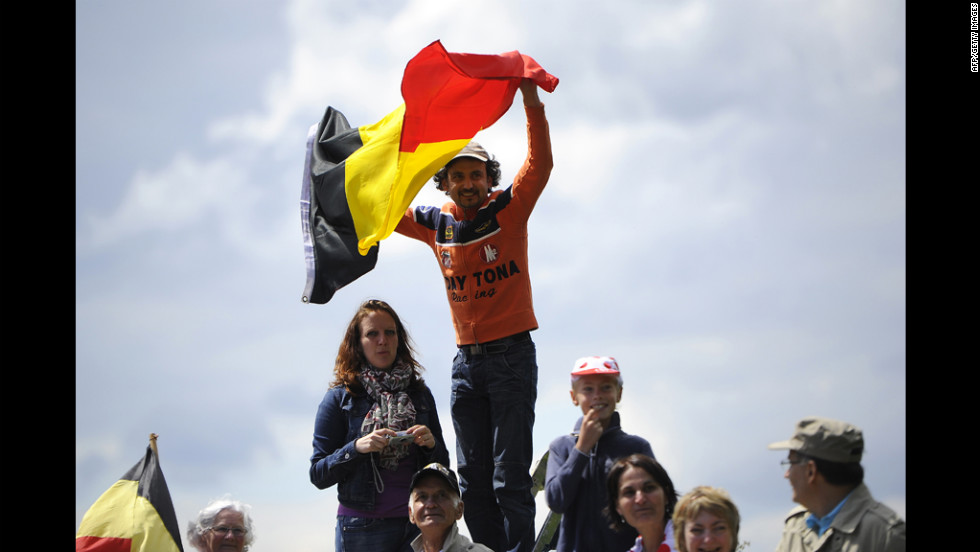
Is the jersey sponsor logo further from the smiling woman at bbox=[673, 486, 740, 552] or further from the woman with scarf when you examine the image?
the smiling woman at bbox=[673, 486, 740, 552]

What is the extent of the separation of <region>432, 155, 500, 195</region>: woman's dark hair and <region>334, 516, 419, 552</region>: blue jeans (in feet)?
7.05

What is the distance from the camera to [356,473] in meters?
6.55

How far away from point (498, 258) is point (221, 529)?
2.49 m

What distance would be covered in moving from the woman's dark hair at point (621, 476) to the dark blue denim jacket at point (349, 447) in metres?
1.34

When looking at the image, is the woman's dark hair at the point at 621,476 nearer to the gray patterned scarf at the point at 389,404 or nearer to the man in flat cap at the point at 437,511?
the man in flat cap at the point at 437,511

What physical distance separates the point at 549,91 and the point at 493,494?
8.46 feet

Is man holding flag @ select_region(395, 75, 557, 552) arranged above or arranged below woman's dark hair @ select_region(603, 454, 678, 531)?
above

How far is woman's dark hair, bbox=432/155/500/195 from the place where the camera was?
7059 millimetres

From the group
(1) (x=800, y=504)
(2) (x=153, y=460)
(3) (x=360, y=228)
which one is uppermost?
(3) (x=360, y=228)

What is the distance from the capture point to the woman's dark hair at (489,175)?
7.06m

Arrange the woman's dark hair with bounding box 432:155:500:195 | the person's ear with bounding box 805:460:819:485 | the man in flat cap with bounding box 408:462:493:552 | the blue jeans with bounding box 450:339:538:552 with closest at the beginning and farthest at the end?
the person's ear with bounding box 805:460:819:485 → the man in flat cap with bounding box 408:462:493:552 → the blue jeans with bounding box 450:339:538:552 → the woman's dark hair with bounding box 432:155:500:195

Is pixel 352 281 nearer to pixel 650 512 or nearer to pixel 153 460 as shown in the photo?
pixel 153 460

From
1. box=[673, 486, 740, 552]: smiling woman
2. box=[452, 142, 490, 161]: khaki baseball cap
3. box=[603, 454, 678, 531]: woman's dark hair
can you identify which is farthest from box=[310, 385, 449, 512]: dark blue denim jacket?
box=[673, 486, 740, 552]: smiling woman
